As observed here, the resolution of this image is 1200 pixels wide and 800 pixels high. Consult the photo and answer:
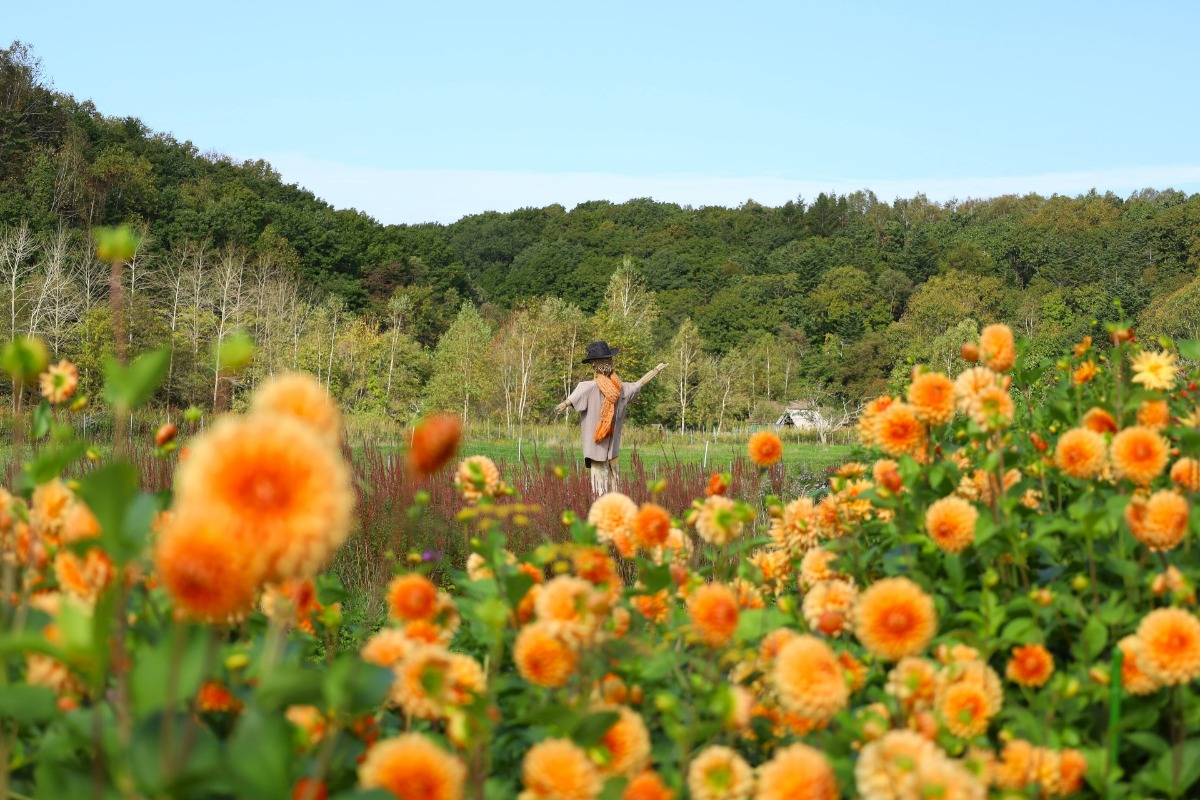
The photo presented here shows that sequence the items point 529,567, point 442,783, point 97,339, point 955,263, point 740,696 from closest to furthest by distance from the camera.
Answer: point 442,783 < point 740,696 < point 529,567 < point 97,339 < point 955,263

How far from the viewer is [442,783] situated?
3.15ft

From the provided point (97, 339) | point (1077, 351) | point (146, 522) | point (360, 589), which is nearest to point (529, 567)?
point (146, 522)

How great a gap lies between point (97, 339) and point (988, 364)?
22.7 meters

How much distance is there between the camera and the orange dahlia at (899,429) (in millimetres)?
1852

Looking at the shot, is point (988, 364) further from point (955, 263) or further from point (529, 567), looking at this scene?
point (955, 263)

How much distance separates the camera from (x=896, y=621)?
1175 millimetres

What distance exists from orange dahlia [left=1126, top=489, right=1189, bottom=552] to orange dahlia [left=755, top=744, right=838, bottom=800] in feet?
2.54

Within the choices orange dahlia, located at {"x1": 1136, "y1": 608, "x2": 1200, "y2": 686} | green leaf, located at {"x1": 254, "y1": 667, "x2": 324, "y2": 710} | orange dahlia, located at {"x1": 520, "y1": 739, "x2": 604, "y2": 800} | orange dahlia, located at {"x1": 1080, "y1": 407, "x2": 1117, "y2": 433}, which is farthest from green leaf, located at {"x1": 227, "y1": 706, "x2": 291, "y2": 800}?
orange dahlia, located at {"x1": 1080, "y1": 407, "x2": 1117, "y2": 433}

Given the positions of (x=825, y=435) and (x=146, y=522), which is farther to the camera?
(x=825, y=435)

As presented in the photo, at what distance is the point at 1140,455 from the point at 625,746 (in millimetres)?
1039

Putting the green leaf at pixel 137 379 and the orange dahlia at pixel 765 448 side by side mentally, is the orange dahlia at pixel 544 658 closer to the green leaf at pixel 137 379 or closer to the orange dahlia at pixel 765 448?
the green leaf at pixel 137 379

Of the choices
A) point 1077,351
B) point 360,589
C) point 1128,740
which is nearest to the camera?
point 1128,740

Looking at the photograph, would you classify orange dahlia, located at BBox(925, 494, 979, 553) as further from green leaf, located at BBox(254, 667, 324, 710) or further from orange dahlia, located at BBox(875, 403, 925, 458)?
green leaf, located at BBox(254, 667, 324, 710)

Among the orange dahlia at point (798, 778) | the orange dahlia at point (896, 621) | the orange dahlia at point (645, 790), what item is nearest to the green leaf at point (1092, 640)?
the orange dahlia at point (896, 621)
